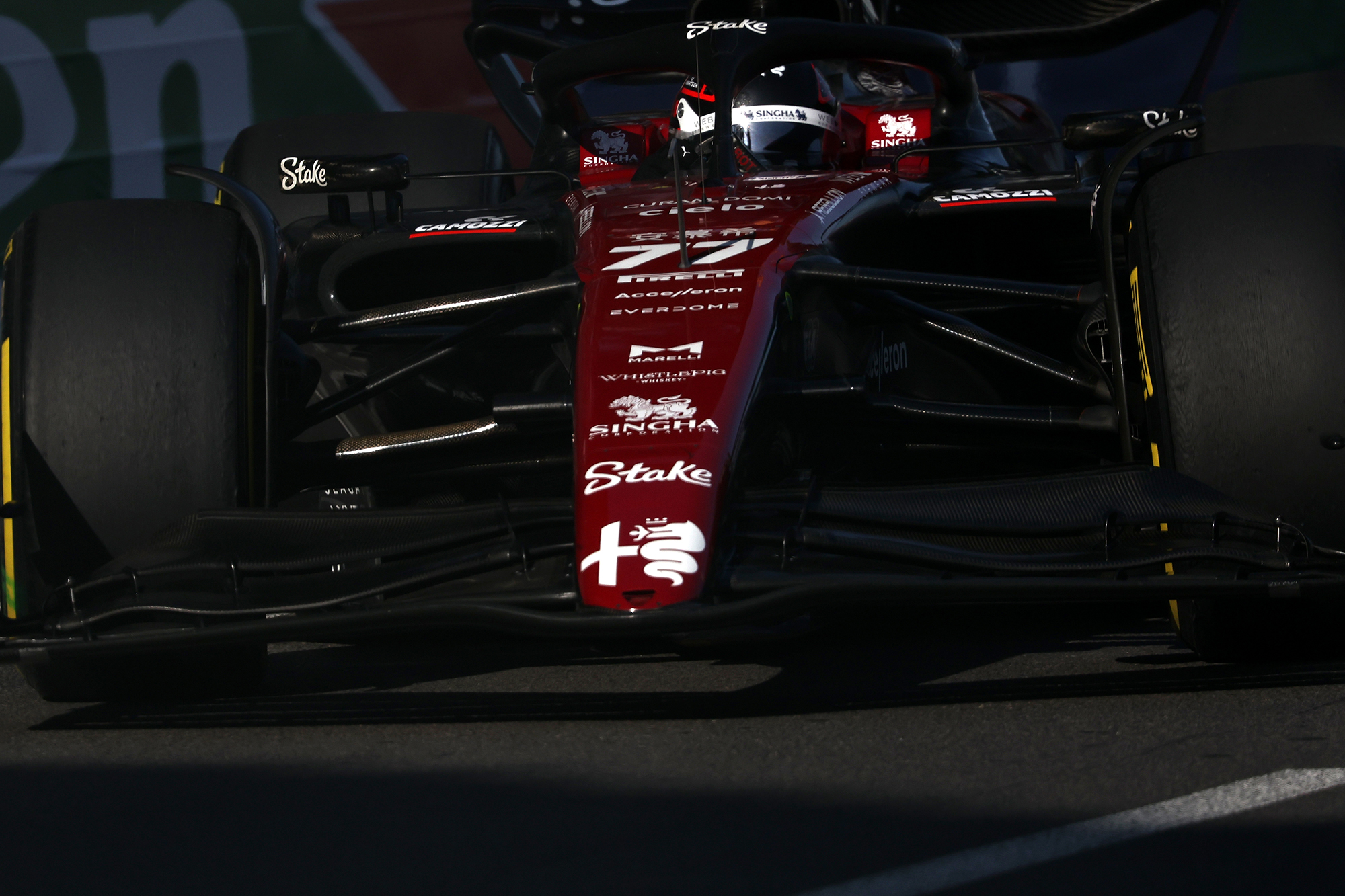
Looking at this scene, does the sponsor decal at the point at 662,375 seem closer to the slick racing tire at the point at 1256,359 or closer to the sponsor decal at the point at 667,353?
the sponsor decal at the point at 667,353

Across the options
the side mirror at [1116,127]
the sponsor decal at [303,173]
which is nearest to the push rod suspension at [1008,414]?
the side mirror at [1116,127]

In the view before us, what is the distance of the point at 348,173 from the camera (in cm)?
389

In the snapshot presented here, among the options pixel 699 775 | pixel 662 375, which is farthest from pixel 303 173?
pixel 699 775

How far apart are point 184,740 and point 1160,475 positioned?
1653 millimetres

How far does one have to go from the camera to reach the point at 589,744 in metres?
2.50

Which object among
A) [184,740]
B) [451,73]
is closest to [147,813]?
[184,740]

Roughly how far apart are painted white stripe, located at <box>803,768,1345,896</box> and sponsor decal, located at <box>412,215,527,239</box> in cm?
242

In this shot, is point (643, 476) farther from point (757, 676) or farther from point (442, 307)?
point (442, 307)

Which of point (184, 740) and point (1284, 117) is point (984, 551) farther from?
point (1284, 117)

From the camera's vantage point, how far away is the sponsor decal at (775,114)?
430cm

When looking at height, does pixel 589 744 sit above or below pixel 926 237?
below

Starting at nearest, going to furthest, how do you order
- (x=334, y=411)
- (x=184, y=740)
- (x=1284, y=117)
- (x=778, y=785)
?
(x=778, y=785) < (x=184, y=740) < (x=334, y=411) < (x=1284, y=117)

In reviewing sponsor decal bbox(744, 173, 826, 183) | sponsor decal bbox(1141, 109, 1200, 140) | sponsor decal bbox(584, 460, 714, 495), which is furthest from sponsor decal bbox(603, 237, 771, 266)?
sponsor decal bbox(1141, 109, 1200, 140)

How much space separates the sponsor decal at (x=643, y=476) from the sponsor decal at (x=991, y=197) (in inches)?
60.7
